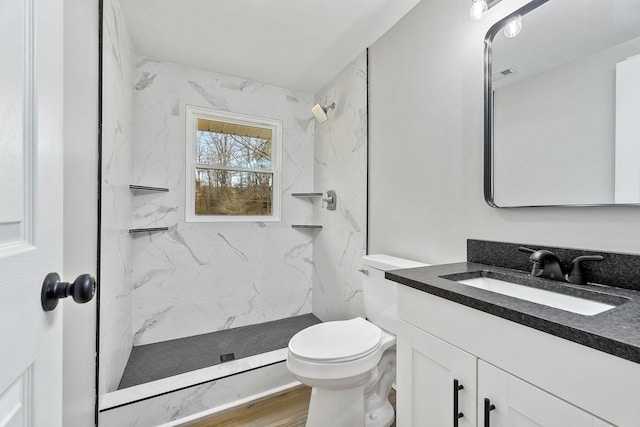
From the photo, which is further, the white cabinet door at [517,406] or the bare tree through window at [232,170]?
the bare tree through window at [232,170]

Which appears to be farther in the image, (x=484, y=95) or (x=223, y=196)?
(x=223, y=196)

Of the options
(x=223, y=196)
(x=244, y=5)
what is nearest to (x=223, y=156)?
(x=223, y=196)

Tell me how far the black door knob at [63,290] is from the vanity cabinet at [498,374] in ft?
2.99

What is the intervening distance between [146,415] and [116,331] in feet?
1.62

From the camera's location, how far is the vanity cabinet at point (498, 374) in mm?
549

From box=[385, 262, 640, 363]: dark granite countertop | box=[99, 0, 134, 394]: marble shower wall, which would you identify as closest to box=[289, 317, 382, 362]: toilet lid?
box=[385, 262, 640, 363]: dark granite countertop

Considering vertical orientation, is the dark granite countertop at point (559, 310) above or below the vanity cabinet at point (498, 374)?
above

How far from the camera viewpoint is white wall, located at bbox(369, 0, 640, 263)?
1.07 m

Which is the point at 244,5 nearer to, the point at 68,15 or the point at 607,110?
the point at 68,15

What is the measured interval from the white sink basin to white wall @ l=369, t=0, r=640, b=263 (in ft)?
0.71

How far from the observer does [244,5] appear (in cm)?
169

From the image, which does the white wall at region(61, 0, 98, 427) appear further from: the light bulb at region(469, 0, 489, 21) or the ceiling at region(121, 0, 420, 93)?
the light bulb at region(469, 0, 489, 21)

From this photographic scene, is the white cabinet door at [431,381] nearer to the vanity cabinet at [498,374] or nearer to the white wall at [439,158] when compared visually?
the vanity cabinet at [498,374]

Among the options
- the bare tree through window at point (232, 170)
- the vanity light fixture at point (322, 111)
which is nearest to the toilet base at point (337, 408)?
the bare tree through window at point (232, 170)
